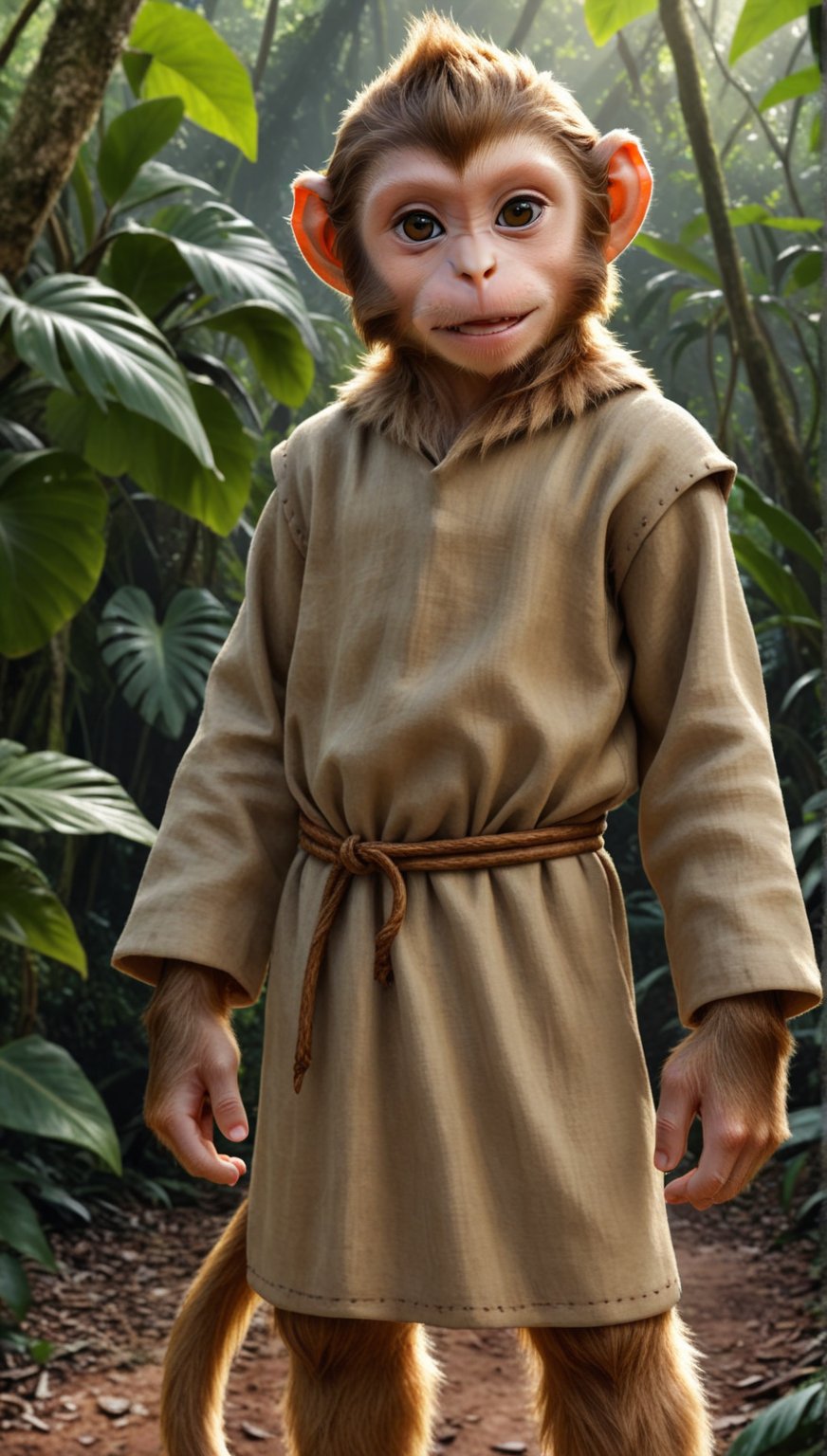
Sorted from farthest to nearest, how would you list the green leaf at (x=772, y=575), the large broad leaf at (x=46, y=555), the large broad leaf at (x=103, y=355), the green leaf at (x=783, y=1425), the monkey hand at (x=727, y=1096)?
the green leaf at (x=772, y=575) → the large broad leaf at (x=46, y=555) → the large broad leaf at (x=103, y=355) → the green leaf at (x=783, y=1425) → the monkey hand at (x=727, y=1096)

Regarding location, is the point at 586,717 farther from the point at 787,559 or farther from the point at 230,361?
the point at 230,361

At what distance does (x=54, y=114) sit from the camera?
190 centimetres

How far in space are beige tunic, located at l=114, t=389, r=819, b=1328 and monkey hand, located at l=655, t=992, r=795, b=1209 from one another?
22 mm

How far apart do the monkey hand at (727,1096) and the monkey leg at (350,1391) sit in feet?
0.77

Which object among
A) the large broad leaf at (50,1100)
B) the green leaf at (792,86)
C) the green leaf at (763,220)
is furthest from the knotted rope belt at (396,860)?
the green leaf at (763,220)

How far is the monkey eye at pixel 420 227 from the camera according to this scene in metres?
0.91

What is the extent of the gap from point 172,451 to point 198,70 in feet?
2.66

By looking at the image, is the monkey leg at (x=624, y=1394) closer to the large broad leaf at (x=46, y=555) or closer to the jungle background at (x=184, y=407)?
the jungle background at (x=184, y=407)

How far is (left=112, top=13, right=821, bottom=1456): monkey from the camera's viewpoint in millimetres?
865

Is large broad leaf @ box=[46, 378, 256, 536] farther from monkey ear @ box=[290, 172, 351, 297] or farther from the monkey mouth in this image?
the monkey mouth

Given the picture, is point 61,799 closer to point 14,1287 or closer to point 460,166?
point 14,1287

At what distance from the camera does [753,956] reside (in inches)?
33.0

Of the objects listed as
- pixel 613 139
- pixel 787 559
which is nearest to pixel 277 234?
pixel 787 559

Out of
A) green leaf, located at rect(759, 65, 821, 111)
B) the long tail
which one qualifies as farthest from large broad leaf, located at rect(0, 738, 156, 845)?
green leaf, located at rect(759, 65, 821, 111)
